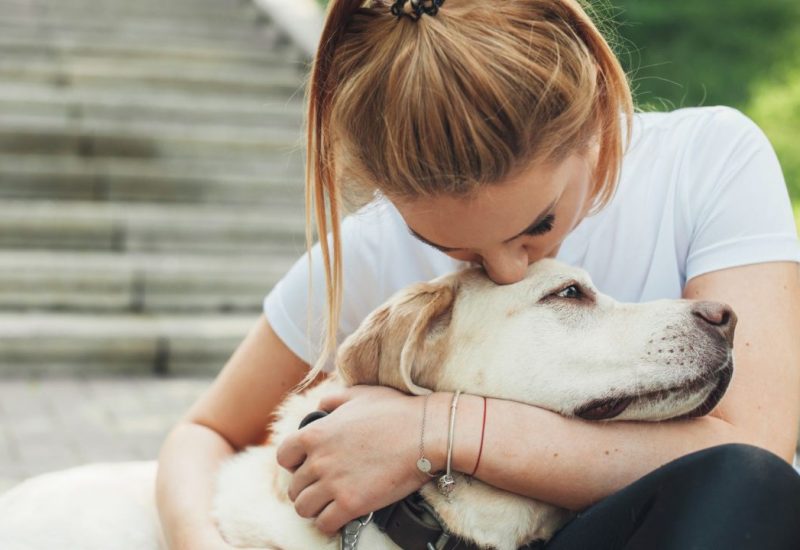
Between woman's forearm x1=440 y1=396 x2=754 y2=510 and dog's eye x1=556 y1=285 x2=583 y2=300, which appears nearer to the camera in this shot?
woman's forearm x1=440 y1=396 x2=754 y2=510

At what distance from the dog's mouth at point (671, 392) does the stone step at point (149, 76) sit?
6.16m

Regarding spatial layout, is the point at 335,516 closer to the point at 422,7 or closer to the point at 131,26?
the point at 422,7

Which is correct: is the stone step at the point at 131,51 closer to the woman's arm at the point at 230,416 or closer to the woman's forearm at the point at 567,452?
the woman's arm at the point at 230,416

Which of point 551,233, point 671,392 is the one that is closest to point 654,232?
point 551,233

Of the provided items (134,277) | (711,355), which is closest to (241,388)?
(711,355)

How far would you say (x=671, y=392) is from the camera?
217cm

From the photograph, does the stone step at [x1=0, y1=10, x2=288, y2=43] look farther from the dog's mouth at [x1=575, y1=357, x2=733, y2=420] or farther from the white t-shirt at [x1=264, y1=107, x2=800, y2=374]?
the dog's mouth at [x1=575, y1=357, x2=733, y2=420]

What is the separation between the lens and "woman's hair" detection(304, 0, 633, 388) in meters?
2.11

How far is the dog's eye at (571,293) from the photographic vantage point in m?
2.39

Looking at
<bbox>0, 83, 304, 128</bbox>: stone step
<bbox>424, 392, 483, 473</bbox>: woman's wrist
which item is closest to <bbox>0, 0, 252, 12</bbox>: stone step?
<bbox>0, 83, 304, 128</bbox>: stone step

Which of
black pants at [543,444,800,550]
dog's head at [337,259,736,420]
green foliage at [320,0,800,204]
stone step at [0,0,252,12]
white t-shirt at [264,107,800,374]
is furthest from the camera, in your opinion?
green foliage at [320,0,800,204]

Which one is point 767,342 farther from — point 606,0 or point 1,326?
point 1,326

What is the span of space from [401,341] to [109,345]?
411 centimetres

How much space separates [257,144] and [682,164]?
555 centimetres
